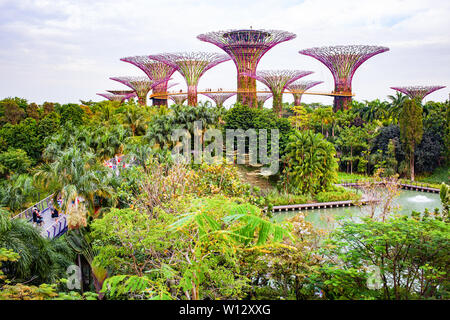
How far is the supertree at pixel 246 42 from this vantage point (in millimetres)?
43812

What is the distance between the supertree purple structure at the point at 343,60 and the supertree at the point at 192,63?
1200 cm

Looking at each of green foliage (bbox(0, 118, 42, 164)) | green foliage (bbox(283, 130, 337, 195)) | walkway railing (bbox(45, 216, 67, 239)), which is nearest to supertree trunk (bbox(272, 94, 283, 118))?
green foliage (bbox(283, 130, 337, 195))

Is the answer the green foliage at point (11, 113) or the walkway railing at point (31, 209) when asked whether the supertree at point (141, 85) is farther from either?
the walkway railing at point (31, 209)

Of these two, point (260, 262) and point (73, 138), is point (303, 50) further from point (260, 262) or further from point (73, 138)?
point (260, 262)

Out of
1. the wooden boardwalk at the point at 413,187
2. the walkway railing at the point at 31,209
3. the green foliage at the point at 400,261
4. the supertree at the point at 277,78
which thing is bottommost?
the wooden boardwalk at the point at 413,187

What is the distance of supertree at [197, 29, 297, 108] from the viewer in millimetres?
43812

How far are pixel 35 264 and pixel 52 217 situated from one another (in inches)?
277

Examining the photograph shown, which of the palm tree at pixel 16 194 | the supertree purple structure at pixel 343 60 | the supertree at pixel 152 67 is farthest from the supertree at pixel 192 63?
the palm tree at pixel 16 194

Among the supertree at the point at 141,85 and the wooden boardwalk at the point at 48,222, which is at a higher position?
the supertree at the point at 141,85

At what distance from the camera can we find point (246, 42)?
144ft

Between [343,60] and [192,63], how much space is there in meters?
18.7

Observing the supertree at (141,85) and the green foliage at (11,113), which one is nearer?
the green foliage at (11,113)

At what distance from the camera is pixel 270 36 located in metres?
44.2
